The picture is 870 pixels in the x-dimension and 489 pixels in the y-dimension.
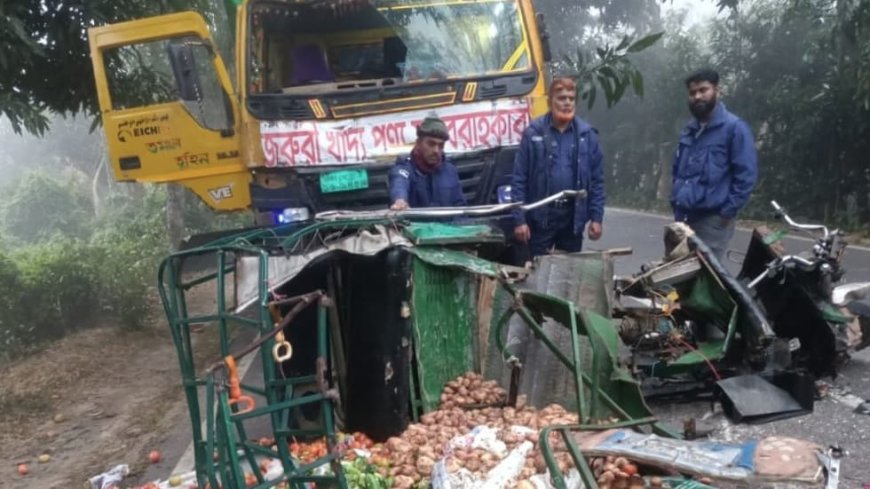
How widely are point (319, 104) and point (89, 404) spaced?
2.89 metres

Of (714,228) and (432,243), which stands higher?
(432,243)

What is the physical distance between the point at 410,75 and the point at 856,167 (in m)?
10.8

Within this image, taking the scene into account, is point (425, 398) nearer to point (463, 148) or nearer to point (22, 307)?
point (463, 148)

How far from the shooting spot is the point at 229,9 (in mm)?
7051

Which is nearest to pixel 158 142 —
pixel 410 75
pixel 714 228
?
pixel 410 75

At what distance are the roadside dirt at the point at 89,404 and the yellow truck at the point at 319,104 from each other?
166cm

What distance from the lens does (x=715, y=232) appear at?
5312 millimetres

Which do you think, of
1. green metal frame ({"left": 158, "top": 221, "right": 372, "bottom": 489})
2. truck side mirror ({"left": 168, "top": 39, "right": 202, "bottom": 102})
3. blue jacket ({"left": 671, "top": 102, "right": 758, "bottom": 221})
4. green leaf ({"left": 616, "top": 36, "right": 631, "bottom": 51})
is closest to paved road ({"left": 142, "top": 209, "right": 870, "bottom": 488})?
blue jacket ({"left": 671, "top": 102, "right": 758, "bottom": 221})

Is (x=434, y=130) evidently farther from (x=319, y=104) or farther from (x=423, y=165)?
(x=319, y=104)

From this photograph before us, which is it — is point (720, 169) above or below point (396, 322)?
above

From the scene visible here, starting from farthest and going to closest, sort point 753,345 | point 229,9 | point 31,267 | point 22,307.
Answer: point 31,267 < point 22,307 < point 229,9 < point 753,345

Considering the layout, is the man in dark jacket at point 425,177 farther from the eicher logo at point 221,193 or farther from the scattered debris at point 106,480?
the scattered debris at point 106,480

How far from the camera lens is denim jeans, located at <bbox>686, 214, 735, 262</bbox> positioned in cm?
528

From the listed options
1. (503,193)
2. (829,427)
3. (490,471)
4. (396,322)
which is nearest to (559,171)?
(503,193)
